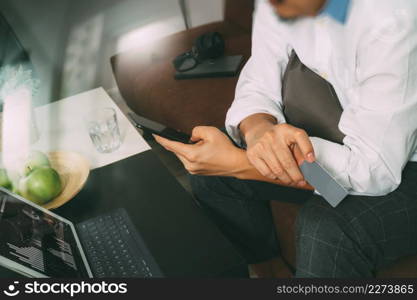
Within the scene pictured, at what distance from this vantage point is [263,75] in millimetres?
1328

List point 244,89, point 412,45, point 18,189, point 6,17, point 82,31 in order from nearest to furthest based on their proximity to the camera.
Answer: point 412,45
point 18,189
point 244,89
point 6,17
point 82,31

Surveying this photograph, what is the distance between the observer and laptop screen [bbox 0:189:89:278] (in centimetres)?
78

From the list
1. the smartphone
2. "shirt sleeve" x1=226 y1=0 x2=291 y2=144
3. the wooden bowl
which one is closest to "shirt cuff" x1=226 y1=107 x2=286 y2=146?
"shirt sleeve" x1=226 y1=0 x2=291 y2=144

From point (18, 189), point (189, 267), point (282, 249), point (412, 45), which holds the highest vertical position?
point (412, 45)

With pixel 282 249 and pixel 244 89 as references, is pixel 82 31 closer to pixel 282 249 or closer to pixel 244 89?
pixel 244 89

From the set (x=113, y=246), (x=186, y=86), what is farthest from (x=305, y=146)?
(x=186, y=86)

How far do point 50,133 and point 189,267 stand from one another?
2.47 feet

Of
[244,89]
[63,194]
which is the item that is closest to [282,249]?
[244,89]

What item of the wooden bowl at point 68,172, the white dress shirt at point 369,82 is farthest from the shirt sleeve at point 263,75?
the wooden bowl at point 68,172

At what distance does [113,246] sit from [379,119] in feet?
2.03

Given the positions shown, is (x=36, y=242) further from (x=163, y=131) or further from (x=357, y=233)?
(x=357, y=233)

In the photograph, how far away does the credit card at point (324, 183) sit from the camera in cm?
94

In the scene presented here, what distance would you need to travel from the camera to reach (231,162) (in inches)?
42.4

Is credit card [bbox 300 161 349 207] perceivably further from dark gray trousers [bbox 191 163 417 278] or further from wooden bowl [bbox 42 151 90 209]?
wooden bowl [bbox 42 151 90 209]
